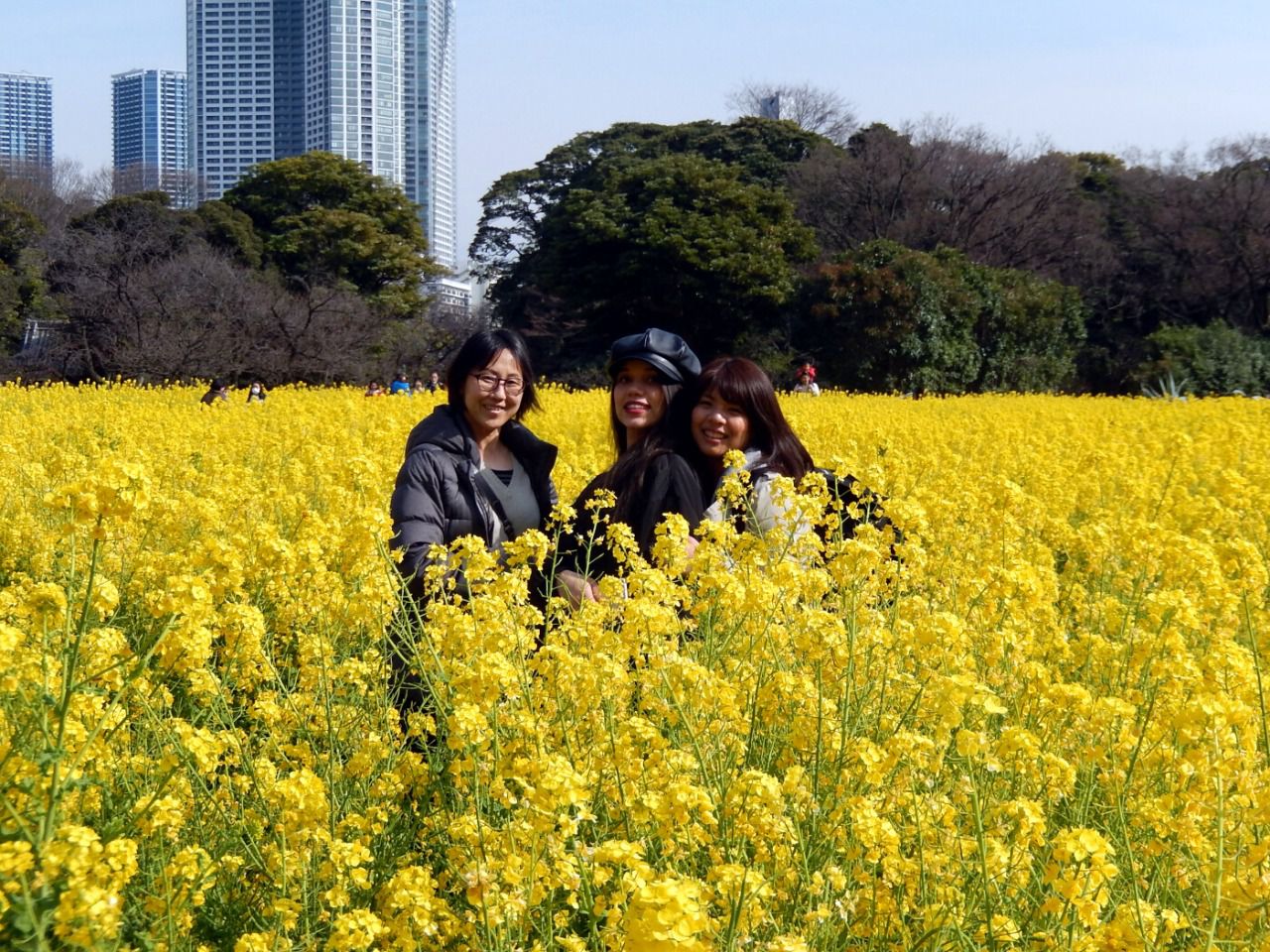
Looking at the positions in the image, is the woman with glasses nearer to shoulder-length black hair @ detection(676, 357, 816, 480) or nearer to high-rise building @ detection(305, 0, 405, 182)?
shoulder-length black hair @ detection(676, 357, 816, 480)

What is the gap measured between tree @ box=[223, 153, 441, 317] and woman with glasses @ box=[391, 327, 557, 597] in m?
28.1

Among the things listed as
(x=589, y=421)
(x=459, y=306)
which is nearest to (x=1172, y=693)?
(x=589, y=421)

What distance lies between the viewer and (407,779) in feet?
8.32

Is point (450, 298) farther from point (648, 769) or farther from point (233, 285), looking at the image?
point (648, 769)

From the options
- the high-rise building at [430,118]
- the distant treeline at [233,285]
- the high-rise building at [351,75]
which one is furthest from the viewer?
the high-rise building at [430,118]

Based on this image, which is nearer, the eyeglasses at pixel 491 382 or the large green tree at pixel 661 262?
the eyeglasses at pixel 491 382

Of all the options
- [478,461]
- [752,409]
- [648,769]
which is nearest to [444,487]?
[478,461]

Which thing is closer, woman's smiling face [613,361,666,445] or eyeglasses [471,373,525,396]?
eyeglasses [471,373,525,396]

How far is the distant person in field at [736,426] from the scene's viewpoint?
382cm

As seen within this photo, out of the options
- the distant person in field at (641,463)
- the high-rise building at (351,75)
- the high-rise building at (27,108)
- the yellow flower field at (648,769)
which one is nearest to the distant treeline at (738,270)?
the distant person in field at (641,463)

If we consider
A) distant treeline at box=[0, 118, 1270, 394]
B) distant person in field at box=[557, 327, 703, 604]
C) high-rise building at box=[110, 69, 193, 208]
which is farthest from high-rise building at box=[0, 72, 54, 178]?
distant person in field at box=[557, 327, 703, 604]

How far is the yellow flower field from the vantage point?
179 cm

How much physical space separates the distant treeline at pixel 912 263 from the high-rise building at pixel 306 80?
166 ft

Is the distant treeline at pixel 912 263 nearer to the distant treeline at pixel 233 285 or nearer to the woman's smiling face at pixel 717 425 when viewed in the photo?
the distant treeline at pixel 233 285
